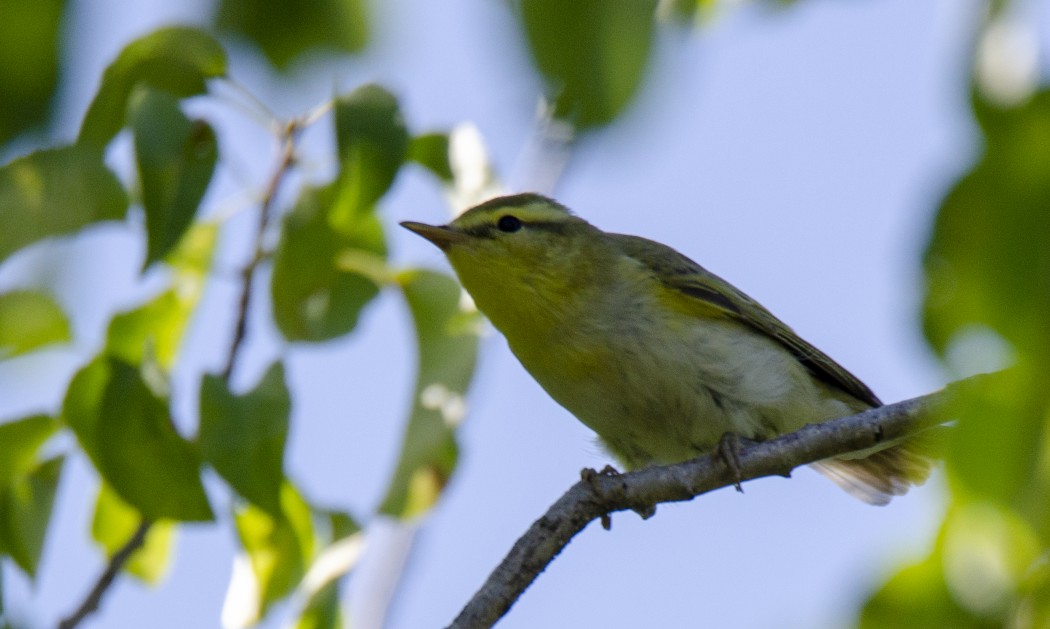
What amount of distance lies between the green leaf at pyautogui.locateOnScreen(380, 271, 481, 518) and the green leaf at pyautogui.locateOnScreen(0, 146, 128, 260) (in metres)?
1.01

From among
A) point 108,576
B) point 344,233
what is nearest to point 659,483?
point 344,233

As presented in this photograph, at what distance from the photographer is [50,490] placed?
3473mm

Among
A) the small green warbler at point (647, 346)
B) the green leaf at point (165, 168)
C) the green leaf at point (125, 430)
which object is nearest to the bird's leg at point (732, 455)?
the small green warbler at point (647, 346)

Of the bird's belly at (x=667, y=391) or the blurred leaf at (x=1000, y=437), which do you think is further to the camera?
the bird's belly at (x=667, y=391)

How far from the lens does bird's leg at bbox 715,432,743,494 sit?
4.06 meters

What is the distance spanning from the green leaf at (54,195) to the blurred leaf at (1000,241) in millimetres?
2521

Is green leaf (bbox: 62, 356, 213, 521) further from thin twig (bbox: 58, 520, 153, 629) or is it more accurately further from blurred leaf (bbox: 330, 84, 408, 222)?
blurred leaf (bbox: 330, 84, 408, 222)

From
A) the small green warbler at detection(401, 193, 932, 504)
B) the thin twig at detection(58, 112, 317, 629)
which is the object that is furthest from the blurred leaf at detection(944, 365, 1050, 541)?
the small green warbler at detection(401, 193, 932, 504)

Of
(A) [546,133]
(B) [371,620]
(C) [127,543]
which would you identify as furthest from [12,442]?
(A) [546,133]

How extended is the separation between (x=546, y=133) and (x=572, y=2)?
25 cm

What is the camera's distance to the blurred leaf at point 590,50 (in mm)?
1433

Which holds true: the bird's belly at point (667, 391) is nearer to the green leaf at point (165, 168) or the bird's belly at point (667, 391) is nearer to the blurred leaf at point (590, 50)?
the green leaf at point (165, 168)

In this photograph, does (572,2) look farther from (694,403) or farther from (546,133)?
(694,403)

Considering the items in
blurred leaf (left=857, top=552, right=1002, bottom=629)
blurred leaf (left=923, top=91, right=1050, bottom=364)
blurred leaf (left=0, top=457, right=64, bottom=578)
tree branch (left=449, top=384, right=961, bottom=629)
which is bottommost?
blurred leaf (left=0, top=457, right=64, bottom=578)
